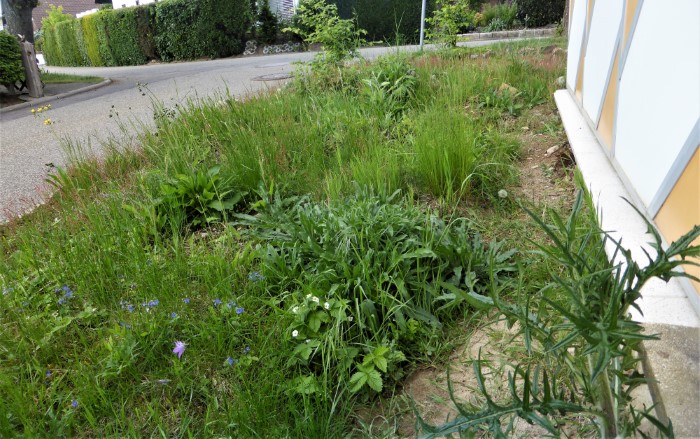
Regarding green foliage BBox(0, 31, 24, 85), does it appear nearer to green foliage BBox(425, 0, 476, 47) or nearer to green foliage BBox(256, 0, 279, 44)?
green foliage BBox(425, 0, 476, 47)

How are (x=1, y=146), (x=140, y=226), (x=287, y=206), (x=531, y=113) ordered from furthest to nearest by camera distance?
(x=1, y=146) → (x=531, y=113) → (x=287, y=206) → (x=140, y=226)

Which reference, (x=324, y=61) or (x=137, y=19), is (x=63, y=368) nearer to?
(x=324, y=61)

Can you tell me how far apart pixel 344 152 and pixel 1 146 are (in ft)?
16.7

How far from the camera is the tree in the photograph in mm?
13789

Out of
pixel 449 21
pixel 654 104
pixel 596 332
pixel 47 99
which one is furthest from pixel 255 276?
pixel 47 99

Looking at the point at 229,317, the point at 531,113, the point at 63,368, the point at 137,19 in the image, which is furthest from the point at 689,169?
the point at 137,19

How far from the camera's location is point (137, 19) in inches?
795

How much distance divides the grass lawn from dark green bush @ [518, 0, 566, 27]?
14.4 m

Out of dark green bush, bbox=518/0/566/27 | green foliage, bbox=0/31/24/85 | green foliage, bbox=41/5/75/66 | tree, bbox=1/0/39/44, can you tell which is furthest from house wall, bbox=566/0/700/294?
green foliage, bbox=41/5/75/66

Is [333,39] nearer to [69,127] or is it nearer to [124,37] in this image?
[69,127]

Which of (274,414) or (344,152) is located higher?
(344,152)

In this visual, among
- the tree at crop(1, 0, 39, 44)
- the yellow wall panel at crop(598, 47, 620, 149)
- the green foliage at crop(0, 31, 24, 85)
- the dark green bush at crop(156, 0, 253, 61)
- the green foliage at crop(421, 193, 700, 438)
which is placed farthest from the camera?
the dark green bush at crop(156, 0, 253, 61)

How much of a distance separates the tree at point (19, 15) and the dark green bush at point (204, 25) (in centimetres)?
531

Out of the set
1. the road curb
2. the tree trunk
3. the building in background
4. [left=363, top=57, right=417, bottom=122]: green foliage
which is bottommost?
the road curb
